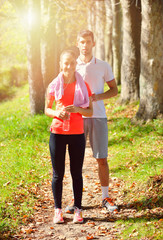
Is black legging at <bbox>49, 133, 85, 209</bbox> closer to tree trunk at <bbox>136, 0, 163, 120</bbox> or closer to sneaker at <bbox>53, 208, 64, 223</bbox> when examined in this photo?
sneaker at <bbox>53, 208, 64, 223</bbox>

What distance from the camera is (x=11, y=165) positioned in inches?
267

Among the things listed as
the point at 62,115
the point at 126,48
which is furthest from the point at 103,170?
the point at 126,48

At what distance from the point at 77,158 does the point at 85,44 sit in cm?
157

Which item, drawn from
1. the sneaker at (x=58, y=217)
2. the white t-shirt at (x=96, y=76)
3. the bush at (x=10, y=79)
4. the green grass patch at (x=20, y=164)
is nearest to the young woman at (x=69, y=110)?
the white t-shirt at (x=96, y=76)

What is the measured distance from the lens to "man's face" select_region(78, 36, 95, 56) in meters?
4.62

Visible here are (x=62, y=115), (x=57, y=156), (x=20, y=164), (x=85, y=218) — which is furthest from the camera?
(x=20, y=164)

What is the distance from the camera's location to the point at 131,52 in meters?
11.7

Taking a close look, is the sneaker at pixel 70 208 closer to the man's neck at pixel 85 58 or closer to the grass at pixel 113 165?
the grass at pixel 113 165

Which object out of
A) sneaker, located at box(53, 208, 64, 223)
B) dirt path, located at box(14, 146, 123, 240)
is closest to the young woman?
sneaker, located at box(53, 208, 64, 223)

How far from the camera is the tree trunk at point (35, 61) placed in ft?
38.8

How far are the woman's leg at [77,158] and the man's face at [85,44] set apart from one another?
3.96ft

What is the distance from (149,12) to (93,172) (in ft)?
14.3

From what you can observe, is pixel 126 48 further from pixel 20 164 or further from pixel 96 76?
pixel 96 76

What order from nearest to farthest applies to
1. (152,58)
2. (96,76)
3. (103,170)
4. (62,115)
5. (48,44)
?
(62,115)
(96,76)
(103,170)
(152,58)
(48,44)
